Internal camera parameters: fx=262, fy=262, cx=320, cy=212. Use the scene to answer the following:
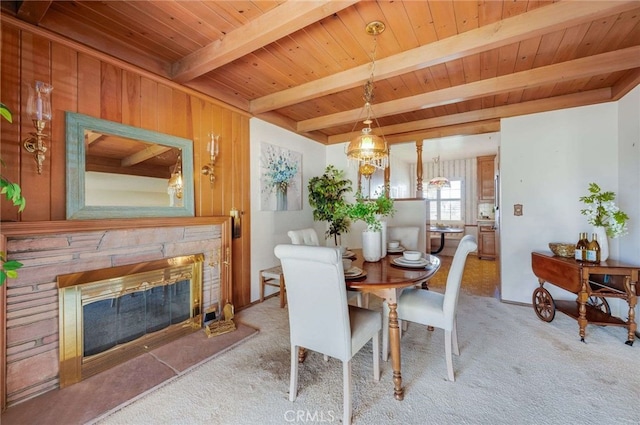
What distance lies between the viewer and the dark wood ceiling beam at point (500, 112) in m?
2.98

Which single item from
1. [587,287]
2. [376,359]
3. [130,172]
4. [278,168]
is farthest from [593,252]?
[130,172]

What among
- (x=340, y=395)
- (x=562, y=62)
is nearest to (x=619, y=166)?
(x=562, y=62)

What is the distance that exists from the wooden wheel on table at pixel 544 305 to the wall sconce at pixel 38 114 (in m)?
4.59

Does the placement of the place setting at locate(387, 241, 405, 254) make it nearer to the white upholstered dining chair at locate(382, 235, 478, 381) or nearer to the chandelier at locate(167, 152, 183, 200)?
the white upholstered dining chair at locate(382, 235, 478, 381)

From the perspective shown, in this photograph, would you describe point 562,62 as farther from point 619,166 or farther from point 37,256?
point 37,256

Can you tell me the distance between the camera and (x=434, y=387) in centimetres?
180

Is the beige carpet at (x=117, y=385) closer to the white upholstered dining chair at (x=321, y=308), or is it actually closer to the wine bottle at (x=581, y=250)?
the white upholstered dining chair at (x=321, y=308)

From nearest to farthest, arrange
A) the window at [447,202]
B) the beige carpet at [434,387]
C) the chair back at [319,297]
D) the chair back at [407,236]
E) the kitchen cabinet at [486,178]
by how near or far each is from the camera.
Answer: the chair back at [319,297] < the beige carpet at [434,387] < the chair back at [407,236] < the kitchen cabinet at [486,178] < the window at [447,202]

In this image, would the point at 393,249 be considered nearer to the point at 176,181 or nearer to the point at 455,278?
the point at 455,278

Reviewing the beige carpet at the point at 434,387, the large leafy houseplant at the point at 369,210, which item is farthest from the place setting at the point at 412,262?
the beige carpet at the point at 434,387

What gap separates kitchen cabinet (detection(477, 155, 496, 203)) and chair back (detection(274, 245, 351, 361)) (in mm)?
6383

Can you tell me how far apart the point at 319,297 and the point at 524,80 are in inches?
111

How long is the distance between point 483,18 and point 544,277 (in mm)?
2595

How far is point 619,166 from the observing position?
2.87 m
